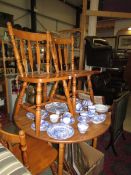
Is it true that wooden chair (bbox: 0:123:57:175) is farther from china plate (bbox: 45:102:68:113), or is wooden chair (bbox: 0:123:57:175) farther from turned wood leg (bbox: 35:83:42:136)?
china plate (bbox: 45:102:68:113)

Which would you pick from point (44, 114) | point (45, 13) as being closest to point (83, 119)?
point (44, 114)

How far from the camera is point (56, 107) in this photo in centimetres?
144

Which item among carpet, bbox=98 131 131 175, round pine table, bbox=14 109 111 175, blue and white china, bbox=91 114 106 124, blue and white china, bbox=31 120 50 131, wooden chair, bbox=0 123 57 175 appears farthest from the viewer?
carpet, bbox=98 131 131 175

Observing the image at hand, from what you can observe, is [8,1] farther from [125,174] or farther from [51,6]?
[125,174]

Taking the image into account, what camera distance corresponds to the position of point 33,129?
111 cm

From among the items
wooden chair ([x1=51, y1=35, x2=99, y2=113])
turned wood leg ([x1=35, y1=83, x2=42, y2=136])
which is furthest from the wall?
turned wood leg ([x1=35, y1=83, x2=42, y2=136])

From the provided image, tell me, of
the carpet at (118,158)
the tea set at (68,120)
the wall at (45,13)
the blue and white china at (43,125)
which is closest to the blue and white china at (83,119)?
the tea set at (68,120)

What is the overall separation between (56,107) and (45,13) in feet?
19.5

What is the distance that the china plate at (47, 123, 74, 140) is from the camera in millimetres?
1015

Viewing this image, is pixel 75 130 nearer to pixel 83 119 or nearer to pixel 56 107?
pixel 83 119

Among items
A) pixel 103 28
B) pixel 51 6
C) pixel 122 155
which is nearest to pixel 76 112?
pixel 122 155

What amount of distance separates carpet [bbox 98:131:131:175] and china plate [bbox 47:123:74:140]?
728mm

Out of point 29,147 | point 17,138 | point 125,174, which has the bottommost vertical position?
point 125,174

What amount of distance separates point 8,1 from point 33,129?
5.34m
